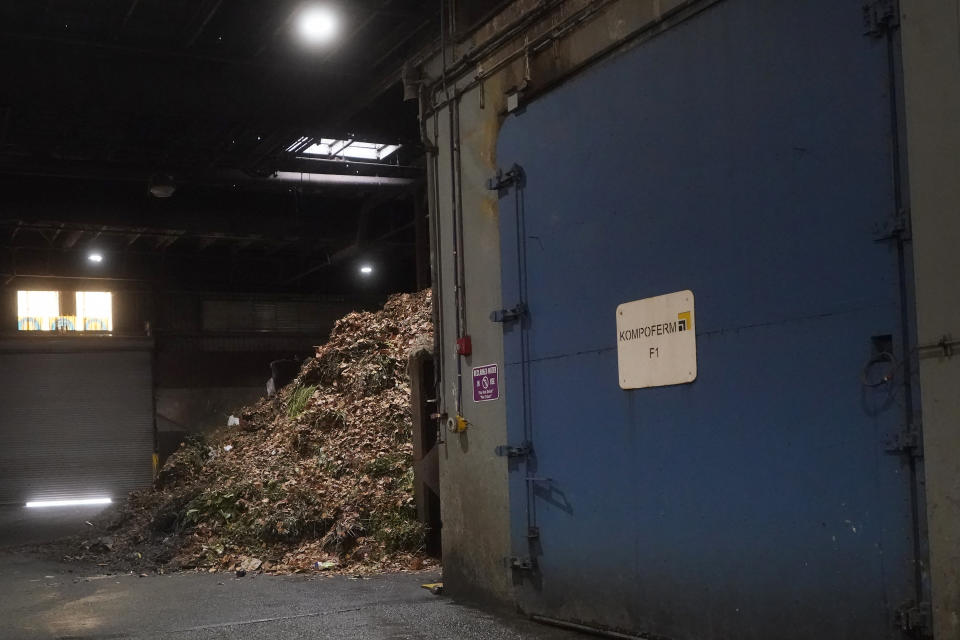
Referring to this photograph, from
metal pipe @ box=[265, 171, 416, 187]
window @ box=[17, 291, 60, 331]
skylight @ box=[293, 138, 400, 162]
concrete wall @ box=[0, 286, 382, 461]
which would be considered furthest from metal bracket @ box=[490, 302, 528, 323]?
window @ box=[17, 291, 60, 331]

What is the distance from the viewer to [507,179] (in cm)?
743

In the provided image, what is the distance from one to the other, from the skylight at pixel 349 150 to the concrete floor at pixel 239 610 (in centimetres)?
661

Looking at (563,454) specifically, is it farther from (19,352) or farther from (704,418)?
(19,352)

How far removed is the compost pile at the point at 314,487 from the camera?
1023cm

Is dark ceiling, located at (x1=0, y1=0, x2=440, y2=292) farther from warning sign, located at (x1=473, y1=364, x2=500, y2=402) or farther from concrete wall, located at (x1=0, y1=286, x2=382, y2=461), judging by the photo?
warning sign, located at (x1=473, y1=364, x2=500, y2=402)

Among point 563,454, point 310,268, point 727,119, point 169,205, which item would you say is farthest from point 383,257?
point 727,119

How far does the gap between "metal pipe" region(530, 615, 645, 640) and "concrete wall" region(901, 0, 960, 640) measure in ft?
7.58

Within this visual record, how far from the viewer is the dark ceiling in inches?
377

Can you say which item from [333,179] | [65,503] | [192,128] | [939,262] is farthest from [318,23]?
[65,503]

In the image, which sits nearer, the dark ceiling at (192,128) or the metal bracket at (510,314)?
the metal bracket at (510,314)

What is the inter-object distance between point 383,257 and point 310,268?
2541 mm

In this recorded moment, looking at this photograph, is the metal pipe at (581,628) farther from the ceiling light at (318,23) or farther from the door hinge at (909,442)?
the ceiling light at (318,23)

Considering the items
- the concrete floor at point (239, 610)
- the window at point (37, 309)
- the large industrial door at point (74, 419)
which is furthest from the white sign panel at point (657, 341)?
the window at point (37, 309)

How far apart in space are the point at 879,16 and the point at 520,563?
4.48 meters
